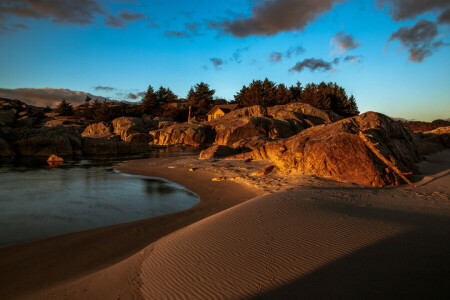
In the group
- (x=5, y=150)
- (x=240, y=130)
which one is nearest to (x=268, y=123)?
(x=240, y=130)

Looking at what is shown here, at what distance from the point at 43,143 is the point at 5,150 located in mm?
2723

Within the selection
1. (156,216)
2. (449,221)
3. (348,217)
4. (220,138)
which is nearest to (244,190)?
(156,216)

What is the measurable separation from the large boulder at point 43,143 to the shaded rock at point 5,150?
29.4 inches

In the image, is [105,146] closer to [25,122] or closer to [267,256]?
[267,256]

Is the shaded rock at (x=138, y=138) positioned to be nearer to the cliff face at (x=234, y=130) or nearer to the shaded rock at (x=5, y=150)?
the cliff face at (x=234, y=130)

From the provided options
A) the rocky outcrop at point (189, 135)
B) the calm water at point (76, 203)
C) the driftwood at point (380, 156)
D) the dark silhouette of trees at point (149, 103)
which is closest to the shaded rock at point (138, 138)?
the rocky outcrop at point (189, 135)

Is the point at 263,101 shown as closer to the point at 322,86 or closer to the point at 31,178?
the point at 322,86

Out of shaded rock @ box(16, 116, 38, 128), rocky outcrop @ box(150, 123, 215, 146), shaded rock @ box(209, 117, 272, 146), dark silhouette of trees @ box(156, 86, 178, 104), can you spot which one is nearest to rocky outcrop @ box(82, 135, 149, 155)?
rocky outcrop @ box(150, 123, 215, 146)

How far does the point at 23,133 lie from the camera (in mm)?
21578

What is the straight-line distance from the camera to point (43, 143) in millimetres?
21484

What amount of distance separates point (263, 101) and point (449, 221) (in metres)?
56.4

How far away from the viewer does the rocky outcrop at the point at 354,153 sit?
263 inches

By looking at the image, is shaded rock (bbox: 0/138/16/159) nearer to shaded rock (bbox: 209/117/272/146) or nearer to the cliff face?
the cliff face

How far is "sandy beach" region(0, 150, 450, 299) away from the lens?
2.04 metres
